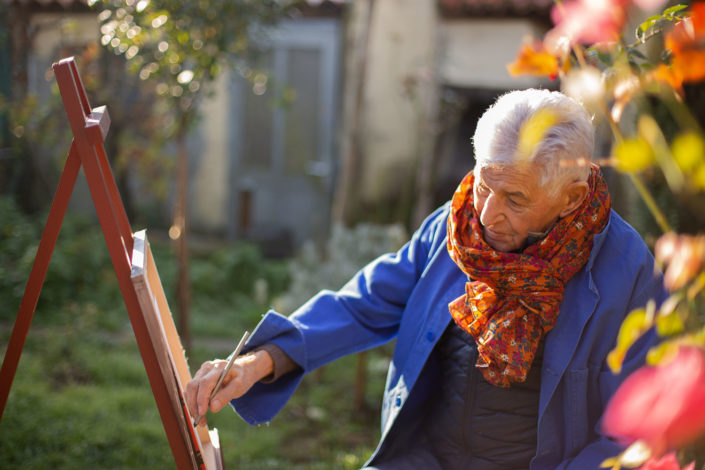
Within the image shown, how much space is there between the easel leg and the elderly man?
527mm

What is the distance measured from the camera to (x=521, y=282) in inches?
72.9

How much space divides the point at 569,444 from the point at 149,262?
4.22ft

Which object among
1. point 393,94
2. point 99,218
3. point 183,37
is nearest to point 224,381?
point 99,218

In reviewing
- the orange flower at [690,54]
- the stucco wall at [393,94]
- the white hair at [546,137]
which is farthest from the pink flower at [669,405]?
the stucco wall at [393,94]

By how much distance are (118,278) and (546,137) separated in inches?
44.1

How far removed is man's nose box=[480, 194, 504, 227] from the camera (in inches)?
72.3

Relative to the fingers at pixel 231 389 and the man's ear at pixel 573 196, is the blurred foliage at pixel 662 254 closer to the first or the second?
the man's ear at pixel 573 196

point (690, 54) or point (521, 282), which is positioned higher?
point (690, 54)

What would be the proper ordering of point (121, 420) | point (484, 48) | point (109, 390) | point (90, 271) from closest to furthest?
point (121, 420) < point (109, 390) < point (90, 271) < point (484, 48)

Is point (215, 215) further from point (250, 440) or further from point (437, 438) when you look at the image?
point (437, 438)

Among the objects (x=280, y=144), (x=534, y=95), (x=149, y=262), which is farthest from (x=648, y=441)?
(x=280, y=144)

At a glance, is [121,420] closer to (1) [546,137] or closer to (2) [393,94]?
(1) [546,137]

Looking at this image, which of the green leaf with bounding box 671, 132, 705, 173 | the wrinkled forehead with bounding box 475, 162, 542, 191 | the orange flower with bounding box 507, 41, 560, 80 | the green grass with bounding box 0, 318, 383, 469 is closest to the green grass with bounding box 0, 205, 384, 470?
the green grass with bounding box 0, 318, 383, 469

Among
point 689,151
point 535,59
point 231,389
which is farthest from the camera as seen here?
point 231,389
